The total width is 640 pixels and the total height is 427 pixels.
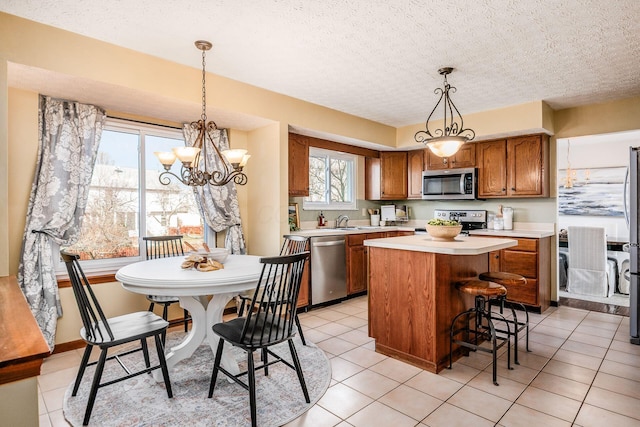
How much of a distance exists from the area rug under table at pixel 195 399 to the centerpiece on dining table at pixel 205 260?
0.60m

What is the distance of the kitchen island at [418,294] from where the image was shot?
8.59 feet

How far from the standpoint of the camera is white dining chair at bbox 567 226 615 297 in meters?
4.67

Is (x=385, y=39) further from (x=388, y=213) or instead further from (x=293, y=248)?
(x=388, y=213)

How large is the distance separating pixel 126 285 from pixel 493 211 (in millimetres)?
4710

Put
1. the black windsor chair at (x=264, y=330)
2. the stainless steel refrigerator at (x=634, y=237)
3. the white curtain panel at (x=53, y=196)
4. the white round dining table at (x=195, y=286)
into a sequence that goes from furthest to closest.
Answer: the stainless steel refrigerator at (x=634, y=237)
the white curtain panel at (x=53, y=196)
the white round dining table at (x=195, y=286)
the black windsor chair at (x=264, y=330)

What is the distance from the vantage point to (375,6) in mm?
2252

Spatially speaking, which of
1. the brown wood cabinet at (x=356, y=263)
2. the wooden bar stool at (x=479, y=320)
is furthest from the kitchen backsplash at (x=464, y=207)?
the wooden bar stool at (x=479, y=320)

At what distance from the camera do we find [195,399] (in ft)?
7.40

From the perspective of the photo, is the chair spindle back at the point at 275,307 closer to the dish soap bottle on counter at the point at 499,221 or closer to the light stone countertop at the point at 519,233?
the light stone countertop at the point at 519,233

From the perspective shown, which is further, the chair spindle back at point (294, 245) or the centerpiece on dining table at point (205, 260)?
the chair spindle back at point (294, 245)

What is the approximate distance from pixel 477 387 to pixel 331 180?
3.60 m

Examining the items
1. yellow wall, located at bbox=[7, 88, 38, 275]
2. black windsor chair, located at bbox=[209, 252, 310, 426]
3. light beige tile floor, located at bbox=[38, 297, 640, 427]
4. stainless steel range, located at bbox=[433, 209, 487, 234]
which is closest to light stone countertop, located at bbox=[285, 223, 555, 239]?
stainless steel range, located at bbox=[433, 209, 487, 234]

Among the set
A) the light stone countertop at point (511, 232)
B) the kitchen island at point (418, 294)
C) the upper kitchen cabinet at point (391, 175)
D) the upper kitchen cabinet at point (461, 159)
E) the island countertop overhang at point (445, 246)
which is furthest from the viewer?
the upper kitchen cabinet at point (391, 175)

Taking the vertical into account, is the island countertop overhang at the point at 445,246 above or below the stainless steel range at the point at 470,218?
below
